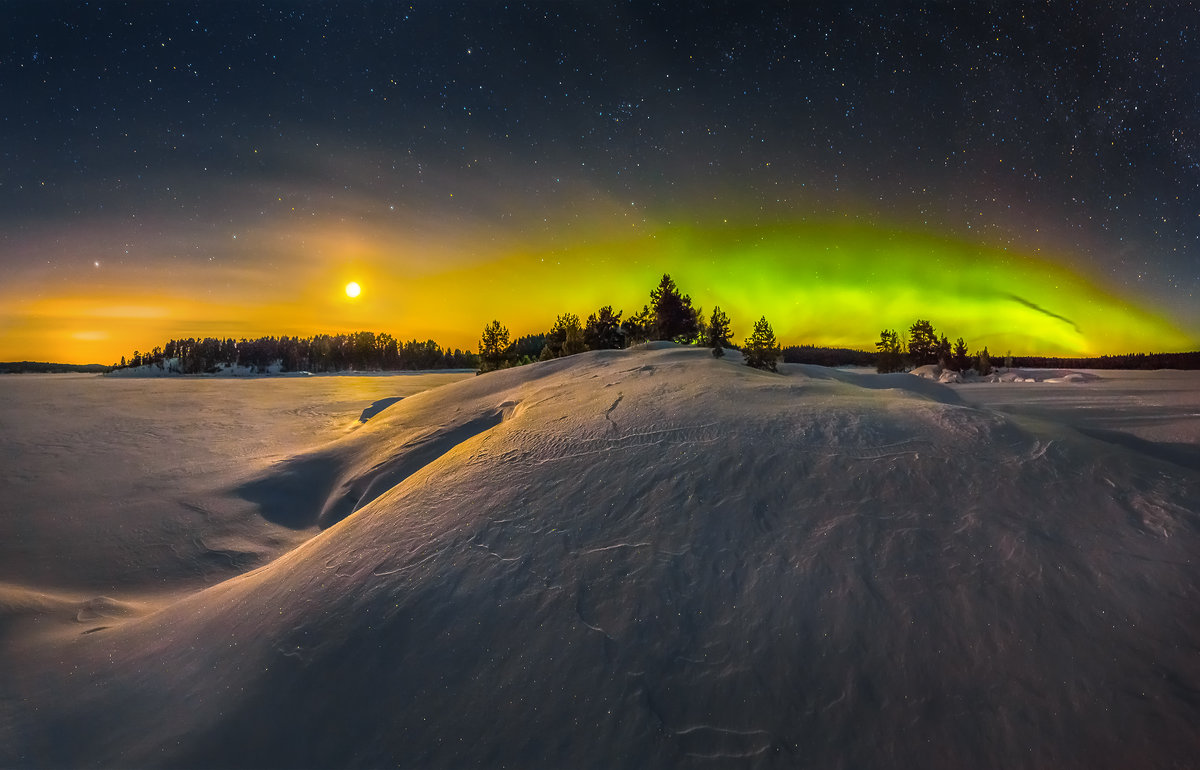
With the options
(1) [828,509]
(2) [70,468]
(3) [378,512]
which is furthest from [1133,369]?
(2) [70,468]

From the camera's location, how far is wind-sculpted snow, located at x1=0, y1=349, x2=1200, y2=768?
1.65 metres

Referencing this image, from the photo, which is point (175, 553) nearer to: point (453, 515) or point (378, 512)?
point (378, 512)

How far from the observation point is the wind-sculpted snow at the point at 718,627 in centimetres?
165

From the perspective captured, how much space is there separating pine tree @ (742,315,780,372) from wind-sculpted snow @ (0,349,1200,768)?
3570 millimetres

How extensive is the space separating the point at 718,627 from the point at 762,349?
5520mm

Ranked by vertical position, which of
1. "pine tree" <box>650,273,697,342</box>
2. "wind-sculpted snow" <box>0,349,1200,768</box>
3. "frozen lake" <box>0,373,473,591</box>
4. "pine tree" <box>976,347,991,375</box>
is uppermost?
"pine tree" <box>650,273,697,342</box>

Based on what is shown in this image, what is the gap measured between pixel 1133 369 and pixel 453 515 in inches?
382

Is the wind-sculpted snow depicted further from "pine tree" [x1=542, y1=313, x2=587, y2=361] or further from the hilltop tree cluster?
"pine tree" [x1=542, y1=313, x2=587, y2=361]

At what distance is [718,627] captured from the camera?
6.53 ft

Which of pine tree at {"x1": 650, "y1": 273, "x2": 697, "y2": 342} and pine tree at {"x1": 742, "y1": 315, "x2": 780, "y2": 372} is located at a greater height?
pine tree at {"x1": 650, "y1": 273, "x2": 697, "y2": 342}

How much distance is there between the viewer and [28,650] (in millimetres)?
2859

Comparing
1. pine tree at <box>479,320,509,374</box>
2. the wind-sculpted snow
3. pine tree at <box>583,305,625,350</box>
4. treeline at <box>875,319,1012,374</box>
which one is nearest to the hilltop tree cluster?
treeline at <box>875,319,1012,374</box>

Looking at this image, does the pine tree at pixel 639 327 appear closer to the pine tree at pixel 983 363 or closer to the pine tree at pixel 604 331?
the pine tree at pixel 604 331

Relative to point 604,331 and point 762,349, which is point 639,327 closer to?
point 604,331
